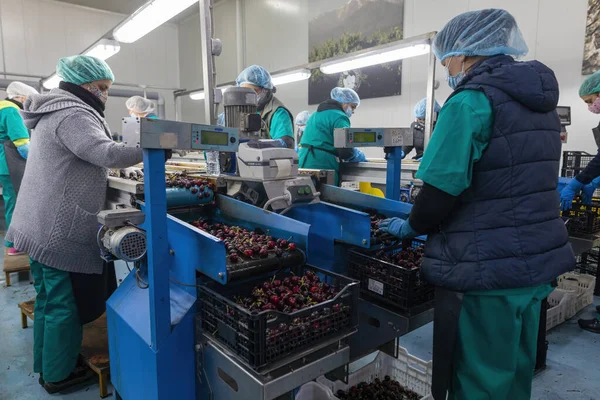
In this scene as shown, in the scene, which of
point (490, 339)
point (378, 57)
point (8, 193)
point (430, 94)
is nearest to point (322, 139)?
point (430, 94)

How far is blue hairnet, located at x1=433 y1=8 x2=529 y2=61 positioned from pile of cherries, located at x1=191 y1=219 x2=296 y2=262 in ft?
3.19

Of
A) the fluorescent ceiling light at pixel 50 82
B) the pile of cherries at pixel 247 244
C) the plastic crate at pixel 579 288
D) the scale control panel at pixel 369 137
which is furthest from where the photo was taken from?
the fluorescent ceiling light at pixel 50 82

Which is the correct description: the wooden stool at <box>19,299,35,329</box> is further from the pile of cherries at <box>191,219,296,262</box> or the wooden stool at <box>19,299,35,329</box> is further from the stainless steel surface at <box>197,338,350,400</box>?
the stainless steel surface at <box>197,338,350,400</box>

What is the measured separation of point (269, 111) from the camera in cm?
327

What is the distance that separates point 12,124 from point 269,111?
8.97 ft

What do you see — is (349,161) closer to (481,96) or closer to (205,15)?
(205,15)

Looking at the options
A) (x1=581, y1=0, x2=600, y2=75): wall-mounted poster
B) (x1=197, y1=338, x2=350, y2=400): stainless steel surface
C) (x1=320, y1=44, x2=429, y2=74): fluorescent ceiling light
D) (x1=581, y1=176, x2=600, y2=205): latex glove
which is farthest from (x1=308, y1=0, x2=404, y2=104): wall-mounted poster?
(x1=197, y1=338, x2=350, y2=400): stainless steel surface

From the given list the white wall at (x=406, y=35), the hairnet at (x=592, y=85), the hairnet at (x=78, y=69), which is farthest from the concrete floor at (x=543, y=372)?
the white wall at (x=406, y=35)

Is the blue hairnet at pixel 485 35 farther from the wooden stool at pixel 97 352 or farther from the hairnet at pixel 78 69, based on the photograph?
the wooden stool at pixel 97 352

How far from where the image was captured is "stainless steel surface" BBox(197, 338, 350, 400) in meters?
1.17

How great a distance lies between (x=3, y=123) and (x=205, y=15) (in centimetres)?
290

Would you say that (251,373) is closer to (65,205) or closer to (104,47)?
(65,205)

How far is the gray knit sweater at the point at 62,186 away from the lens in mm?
1961

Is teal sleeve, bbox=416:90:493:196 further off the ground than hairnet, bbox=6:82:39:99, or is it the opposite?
hairnet, bbox=6:82:39:99
